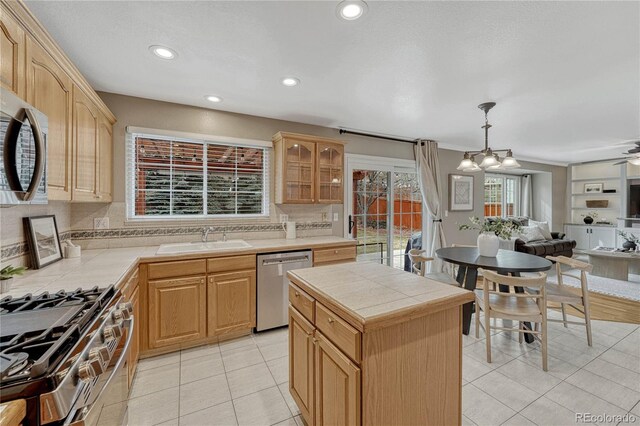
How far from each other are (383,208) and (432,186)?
3.57 ft

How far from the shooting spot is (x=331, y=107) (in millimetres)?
3219

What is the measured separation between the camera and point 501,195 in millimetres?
7352


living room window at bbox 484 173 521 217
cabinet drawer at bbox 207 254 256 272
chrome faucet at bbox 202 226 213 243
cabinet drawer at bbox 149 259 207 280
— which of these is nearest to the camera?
cabinet drawer at bbox 149 259 207 280

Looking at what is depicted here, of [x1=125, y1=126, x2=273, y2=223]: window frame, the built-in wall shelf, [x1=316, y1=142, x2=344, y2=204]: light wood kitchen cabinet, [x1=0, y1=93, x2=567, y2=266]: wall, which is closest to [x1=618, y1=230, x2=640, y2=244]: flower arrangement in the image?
the built-in wall shelf

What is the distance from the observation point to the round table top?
2551 millimetres

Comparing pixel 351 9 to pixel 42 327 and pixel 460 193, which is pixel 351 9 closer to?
pixel 42 327

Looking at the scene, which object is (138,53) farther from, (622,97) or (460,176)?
(460,176)

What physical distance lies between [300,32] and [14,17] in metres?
1.45

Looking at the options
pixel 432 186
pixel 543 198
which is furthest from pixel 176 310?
pixel 543 198

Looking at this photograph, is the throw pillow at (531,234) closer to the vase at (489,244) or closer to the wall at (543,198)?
the wall at (543,198)

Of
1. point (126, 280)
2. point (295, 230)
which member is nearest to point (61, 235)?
point (126, 280)

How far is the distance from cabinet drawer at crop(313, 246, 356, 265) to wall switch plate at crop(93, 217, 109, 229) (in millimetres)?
2148

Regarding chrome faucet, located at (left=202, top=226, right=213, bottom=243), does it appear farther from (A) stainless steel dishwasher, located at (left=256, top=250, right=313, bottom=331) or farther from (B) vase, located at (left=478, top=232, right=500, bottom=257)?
(B) vase, located at (left=478, top=232, right=500, bottom=257)

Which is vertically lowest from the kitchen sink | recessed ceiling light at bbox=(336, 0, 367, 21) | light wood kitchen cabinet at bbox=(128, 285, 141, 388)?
light wood kitchen cabinet at bbox=(128, 285, 141, 388)
